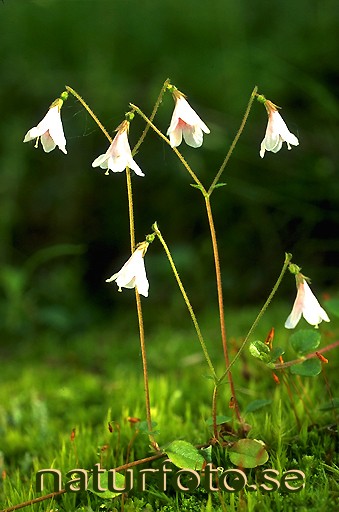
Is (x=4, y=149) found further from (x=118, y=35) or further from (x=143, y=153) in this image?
(x=118, y=35)

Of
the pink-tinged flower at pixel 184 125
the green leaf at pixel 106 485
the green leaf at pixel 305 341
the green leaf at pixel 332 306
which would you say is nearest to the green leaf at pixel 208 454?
the green leaf at pixel 106 485

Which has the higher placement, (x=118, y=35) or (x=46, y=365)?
(x=118, y=35)

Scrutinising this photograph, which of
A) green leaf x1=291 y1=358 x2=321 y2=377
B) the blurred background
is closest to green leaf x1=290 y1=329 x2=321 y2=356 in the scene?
green leaf x1=291 y1=358 x2=321 y2=377

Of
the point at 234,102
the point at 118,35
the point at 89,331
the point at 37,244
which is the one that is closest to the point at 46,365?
the point at 89,331

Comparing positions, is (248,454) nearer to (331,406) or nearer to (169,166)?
(331,406)

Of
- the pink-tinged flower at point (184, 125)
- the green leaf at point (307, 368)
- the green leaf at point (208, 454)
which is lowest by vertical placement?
the green leaf at point (208, 454)

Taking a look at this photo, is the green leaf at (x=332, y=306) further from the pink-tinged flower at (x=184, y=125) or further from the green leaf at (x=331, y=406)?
the pink-tinged flower at (x=184, y=125)

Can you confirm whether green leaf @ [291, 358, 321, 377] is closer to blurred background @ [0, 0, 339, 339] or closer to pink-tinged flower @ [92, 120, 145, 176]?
pink-tinged flower @ [92, 120, 145, 176]
